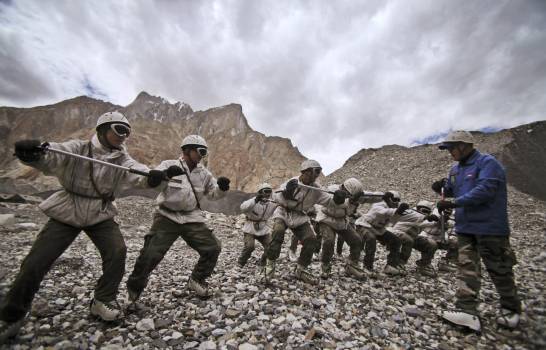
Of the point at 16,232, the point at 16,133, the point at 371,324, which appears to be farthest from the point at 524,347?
the point at 16,133

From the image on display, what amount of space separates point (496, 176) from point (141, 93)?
16478cm

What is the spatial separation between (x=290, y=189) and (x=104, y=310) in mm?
4426

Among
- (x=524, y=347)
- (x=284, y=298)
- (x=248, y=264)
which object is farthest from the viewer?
(x=248, y=264)

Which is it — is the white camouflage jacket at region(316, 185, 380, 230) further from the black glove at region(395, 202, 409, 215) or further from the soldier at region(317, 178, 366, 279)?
the black glove at region(395, 202, 409, 215)

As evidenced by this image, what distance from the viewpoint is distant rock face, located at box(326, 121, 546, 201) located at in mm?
27984

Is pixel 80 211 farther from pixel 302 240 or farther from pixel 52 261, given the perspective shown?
pixel 302 240

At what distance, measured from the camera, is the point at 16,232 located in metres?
12.4

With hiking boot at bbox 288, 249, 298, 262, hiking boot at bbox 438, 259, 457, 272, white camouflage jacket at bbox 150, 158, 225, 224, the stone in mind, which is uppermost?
white camouflage jacket at bbox 150, 158, 225, 224

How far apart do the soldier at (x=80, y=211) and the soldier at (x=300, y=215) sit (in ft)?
10.9

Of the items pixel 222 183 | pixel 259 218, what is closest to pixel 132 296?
pixel 222 183

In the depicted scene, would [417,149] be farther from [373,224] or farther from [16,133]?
[16,133]

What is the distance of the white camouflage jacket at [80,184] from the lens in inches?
152

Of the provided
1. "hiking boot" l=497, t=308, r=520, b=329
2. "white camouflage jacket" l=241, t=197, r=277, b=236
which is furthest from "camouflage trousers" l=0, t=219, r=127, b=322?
"hiking boot" l=497, t=308, r=520, b=329

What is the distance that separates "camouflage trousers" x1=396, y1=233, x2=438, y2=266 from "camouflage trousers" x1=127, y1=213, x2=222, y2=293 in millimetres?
6607
